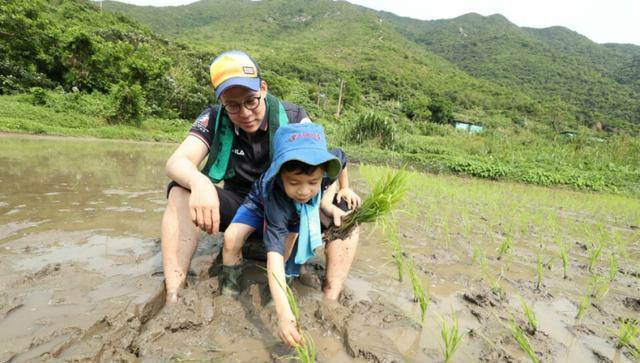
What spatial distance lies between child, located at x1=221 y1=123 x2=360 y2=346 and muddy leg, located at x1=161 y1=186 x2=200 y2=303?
8.3 inches

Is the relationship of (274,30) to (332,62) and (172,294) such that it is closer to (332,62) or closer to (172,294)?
(332,62)

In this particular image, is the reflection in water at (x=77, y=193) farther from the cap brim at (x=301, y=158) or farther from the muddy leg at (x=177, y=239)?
the cap brim at (x=301, y=158)

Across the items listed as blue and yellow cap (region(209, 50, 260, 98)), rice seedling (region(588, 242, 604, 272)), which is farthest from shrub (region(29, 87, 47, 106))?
rice seedling (region(588, 242, 604, 272))

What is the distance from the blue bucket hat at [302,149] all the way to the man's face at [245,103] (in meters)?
0.29

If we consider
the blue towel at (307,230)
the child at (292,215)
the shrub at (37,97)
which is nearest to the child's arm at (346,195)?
the child at (292,215)

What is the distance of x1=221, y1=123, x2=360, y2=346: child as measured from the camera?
5.46 feet

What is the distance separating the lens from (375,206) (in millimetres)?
2002

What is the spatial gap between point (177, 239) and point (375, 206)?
1.07 m

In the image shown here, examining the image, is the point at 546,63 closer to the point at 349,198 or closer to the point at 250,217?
the point at 349,198

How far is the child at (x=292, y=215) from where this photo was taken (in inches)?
65.5

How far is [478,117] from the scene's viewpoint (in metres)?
46.8

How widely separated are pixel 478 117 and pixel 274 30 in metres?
58.7

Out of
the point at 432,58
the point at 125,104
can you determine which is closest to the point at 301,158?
the point at 125,104

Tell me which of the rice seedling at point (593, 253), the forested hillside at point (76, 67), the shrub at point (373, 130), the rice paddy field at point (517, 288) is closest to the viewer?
the rice paddy field at point (517, 288)
